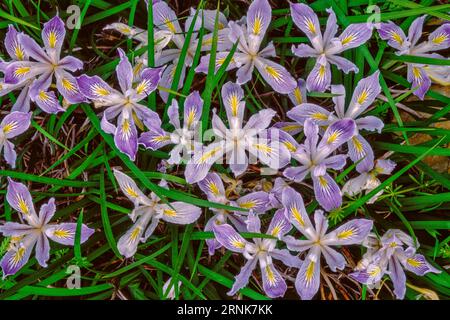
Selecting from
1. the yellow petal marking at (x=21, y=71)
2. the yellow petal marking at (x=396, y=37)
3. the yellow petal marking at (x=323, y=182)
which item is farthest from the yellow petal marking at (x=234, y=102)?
the yellow petal marking at (x=21, y=71)

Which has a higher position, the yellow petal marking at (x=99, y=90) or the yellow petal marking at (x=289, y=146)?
the yellow petal marking at (x=99, y=90)

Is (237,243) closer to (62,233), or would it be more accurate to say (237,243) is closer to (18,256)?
(62,233)

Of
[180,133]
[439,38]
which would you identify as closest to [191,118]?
[180,133]

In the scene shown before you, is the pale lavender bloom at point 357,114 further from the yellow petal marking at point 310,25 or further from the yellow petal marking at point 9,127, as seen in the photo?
the yellow petal marking at point 9,127

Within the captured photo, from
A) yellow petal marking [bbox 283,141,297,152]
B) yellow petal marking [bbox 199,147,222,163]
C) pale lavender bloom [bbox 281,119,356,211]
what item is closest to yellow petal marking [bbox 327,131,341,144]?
pale lavender bloom [bbox 281,119,356,211]
